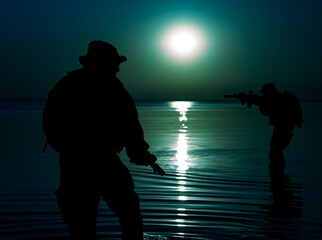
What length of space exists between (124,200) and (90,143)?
53 cm

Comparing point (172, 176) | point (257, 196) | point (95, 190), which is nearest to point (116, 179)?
point (95, 190)

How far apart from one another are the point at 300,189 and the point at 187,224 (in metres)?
3.44

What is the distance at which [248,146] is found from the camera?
17.1 metres

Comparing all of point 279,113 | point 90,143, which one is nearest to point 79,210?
point 90,143

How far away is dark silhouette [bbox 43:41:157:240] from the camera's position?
367 centimetres

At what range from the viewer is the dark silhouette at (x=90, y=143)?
3672 millimetres

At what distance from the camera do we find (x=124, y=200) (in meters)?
3.71

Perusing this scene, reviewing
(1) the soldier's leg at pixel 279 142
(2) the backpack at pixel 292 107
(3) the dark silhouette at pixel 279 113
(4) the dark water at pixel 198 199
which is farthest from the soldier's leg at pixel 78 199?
(1) the soldier's leg at pixel 279 142

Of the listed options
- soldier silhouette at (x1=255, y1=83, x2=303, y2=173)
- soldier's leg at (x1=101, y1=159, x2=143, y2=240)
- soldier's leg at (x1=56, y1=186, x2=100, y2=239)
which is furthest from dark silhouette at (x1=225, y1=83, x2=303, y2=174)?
soldier's leg at (x1=56, y1=186, x2=100, y2=239)

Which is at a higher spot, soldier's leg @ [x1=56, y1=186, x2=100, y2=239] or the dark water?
soldier's leg @ [x1=56, y1=186, x2=100, y2=239]

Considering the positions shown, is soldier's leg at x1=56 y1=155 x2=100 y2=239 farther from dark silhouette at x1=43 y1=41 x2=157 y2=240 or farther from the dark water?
the dark water

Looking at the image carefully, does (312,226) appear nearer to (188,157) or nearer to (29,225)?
(29,225)

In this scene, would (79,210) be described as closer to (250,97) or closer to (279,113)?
(279,113)

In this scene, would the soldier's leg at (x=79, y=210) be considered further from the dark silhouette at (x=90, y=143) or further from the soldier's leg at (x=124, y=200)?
the soldier's leg at (x=124, y=200)
